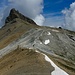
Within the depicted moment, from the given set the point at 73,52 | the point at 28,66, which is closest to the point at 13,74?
the point at 28,66

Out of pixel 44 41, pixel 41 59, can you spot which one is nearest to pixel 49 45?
pixel 44 41

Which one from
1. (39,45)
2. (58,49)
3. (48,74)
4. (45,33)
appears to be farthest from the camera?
(45,33)

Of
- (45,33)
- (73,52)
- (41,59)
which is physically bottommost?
(41,59)

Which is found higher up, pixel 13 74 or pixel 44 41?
pixel 44 41

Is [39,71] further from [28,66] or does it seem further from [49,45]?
[49,45]

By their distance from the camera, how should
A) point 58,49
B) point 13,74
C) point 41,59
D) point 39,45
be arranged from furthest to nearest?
point 58,49, point 39,45, point 41,59, point 13,74

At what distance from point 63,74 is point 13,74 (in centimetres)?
824

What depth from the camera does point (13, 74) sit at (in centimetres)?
4538

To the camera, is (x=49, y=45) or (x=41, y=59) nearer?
(x=41, y=59)

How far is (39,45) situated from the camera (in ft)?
236

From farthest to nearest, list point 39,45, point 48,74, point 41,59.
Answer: point 39,45, point 41,59, point 48,74

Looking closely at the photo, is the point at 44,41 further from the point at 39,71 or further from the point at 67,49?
the point at 39,71

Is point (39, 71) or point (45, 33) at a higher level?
point (45, 33)

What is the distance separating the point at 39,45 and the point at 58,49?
749 centimetres
